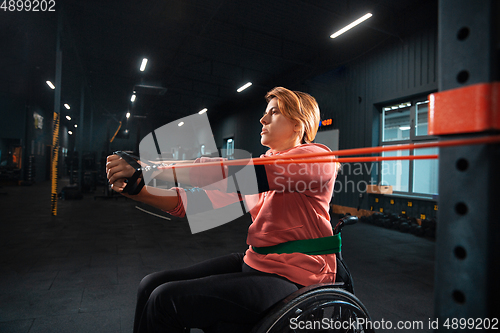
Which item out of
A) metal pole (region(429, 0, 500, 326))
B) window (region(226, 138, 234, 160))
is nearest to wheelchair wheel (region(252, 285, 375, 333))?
metal pole (region(429, 0, 500, 326))

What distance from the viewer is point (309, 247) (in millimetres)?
951

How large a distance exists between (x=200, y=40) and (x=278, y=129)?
718cm

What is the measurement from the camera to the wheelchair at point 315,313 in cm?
79

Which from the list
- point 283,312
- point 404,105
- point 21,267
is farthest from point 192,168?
point 404,105

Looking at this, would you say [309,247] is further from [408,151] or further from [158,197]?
[408,151]

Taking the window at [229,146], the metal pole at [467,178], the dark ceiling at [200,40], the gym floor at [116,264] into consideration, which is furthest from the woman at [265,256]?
the window at [229,146]

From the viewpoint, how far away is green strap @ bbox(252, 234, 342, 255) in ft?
3.11

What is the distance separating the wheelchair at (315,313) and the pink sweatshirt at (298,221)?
7 cm

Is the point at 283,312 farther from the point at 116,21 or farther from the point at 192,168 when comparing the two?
the point at 116,21

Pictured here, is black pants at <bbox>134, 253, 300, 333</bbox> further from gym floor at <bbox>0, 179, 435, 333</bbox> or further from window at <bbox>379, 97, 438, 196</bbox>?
window at <bbox>379, 97, 438, 196</bbox>

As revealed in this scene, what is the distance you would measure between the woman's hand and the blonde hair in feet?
2.06

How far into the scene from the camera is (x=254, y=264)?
1.00 metres

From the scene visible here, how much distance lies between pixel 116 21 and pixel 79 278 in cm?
671

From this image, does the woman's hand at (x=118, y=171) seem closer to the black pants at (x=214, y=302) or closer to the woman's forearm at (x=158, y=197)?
the woman's forearm at (x=158, y=197)
